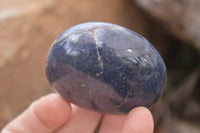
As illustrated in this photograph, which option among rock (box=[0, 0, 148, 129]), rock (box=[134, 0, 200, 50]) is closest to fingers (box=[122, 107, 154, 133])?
rock (box=[0, 0, 148, 129])

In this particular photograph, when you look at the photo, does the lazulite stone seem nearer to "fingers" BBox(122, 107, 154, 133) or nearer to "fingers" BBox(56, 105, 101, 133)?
"fingers" BBox(122, 107, 154, 133)

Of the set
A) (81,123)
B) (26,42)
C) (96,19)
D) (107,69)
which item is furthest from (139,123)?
(96,19)

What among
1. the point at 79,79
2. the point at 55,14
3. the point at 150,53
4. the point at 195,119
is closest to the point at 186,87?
the point at 195,119

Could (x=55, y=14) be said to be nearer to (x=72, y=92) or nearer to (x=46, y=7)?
(x=46, y=7)

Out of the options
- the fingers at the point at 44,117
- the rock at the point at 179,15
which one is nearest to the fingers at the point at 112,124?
the fingers at the point at 44,117

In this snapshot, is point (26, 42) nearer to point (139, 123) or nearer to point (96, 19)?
point (96, 19)
